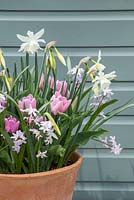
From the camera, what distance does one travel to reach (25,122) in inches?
49.0

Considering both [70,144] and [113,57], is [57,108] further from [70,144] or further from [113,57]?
[113,57]

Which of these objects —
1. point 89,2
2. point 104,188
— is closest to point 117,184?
point 104,188

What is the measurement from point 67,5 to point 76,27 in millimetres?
102

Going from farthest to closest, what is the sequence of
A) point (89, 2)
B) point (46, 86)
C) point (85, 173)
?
point (85, 173) < point (89, 2) < point (46, 86)

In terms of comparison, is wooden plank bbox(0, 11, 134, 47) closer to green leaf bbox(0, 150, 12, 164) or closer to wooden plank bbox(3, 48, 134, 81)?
wooden plank bbox(3, 48, 134, 81)

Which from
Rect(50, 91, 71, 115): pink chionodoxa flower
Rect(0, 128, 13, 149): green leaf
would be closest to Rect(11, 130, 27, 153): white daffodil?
Rect(0, 128, 13, 149): green leaf

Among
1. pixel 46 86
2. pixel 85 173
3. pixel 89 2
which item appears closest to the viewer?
pixel 46 86

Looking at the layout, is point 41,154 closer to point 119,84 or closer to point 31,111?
point 31,111

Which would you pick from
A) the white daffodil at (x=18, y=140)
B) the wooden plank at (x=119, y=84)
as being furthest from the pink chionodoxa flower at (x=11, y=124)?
the wooden plank at (x=119, y=84)

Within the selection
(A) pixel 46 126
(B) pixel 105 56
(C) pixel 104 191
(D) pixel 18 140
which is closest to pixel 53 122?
(A) pixel 46 126

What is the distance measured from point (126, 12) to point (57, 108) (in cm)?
69

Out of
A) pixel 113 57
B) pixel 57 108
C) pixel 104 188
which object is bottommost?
pixel 104 188

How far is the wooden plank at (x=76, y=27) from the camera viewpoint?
1.73 meters

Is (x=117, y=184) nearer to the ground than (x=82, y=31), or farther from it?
nearer to the ground
